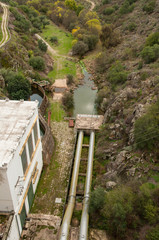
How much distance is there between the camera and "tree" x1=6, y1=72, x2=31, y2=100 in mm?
38781

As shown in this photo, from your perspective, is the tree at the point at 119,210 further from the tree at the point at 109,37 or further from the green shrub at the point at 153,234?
the tree at the point at 109,37

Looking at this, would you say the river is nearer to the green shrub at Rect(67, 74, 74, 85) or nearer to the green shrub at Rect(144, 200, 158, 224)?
the green shrub at Rect(67, 74, 74, 85)

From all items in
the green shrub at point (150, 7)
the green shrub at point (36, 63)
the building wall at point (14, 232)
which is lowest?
the building wall at point (14, 232)

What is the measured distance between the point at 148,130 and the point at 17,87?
27.9 meters

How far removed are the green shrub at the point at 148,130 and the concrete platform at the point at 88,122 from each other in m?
10.7

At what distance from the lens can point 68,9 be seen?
9188 centimetres

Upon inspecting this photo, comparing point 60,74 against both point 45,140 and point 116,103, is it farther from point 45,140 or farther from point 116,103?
point 45,140

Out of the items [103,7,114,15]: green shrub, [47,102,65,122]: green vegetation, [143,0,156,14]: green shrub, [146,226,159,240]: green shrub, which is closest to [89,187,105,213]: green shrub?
[146,226,159,240]: green shrub

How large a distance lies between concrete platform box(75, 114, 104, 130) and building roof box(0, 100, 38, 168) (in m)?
13.8

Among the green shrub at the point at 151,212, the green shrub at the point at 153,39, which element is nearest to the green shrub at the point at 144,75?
the green shrub at the point at 153,39

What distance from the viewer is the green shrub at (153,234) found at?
14.5 metres

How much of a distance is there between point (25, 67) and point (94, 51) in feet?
99.7

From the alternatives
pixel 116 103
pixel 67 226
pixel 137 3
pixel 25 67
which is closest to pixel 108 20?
pixel 137 3

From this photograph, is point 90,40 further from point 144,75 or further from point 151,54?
point 144,75
